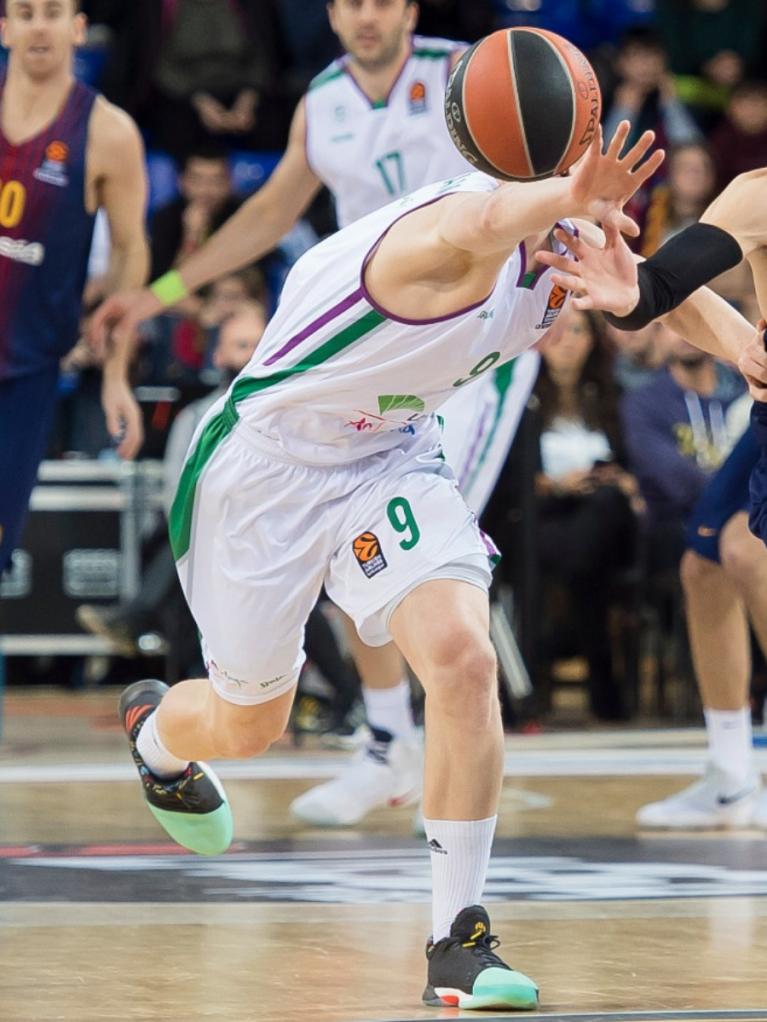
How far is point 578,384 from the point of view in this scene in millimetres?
9180

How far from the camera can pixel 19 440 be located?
6.45m

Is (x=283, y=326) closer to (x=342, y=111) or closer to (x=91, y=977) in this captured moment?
(x=91, y=977)

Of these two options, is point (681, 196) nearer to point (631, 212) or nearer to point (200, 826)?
point (631, 212)

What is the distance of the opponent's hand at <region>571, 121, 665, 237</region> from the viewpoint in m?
3.54

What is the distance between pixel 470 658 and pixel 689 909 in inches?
44.9

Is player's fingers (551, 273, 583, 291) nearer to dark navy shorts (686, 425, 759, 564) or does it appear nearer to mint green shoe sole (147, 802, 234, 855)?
mint green shoe sole (147, 802, 234, 855)

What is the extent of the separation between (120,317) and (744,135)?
266 inches

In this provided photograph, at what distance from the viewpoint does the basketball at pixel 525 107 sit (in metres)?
3.67

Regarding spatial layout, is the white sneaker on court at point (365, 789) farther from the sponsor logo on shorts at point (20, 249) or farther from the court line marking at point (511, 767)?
the sponsor logo on shorts at point (20, 249)

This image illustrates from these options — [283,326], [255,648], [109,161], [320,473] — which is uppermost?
[109,161]

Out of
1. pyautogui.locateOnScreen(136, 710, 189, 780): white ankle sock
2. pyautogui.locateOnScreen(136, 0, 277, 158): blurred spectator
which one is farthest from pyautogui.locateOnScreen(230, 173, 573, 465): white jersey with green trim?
pyautogui.locateOnScreen(136, 0, 277, 158): blurred spectator

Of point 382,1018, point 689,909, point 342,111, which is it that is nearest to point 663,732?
point 342,111

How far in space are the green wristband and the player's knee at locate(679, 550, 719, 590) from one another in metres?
1.80

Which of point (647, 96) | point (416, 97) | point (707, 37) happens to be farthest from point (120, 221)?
point (707, 37)
